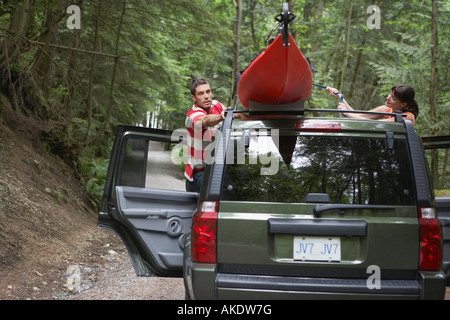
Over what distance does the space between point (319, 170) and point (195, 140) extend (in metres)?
1.80

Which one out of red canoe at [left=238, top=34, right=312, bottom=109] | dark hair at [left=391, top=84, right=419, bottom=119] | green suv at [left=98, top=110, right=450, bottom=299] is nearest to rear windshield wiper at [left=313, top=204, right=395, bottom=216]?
green suv at [left=98, top=110, right=450, bottom=299]

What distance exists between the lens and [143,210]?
491cm

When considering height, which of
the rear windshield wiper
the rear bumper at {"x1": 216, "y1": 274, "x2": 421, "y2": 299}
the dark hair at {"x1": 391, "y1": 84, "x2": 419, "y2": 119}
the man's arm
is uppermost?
the dark hair at {"x1": 391, "y1": 84, "x2": 419, "y2": 119}

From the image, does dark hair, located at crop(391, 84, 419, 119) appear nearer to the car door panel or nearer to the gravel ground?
the car door panel

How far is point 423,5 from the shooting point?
1716cm

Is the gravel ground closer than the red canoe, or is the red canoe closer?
the red canoe

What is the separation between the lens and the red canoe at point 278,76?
4.25m

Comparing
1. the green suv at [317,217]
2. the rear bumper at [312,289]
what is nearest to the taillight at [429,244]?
the green suv at [317,217]

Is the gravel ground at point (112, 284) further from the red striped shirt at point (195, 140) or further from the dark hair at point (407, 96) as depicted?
the dark hair at point (407, 96)

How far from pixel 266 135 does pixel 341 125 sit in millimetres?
601

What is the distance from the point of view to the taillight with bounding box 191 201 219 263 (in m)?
3.79

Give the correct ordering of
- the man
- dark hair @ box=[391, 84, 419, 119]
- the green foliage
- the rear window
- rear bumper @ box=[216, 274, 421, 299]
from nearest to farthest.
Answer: rear bumper @ box=[216, 274, 421, 299]
the rear window
the man
dark hair @ box=[391, 84, 419, 119]
the green foliage

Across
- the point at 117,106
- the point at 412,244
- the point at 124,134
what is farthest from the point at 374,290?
the point at 117,106

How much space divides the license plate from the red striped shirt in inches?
74.8
